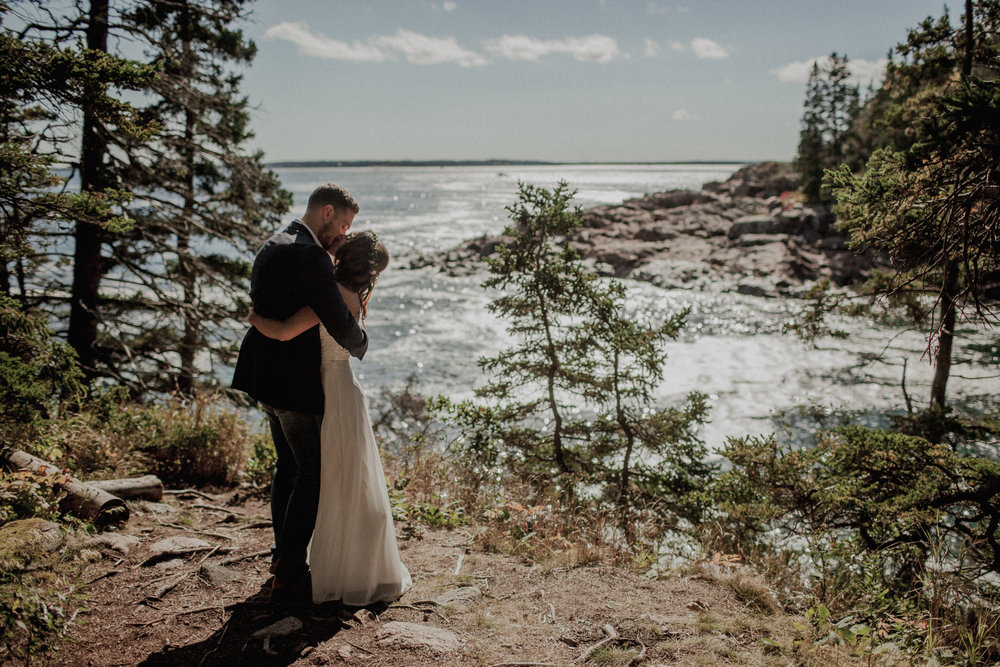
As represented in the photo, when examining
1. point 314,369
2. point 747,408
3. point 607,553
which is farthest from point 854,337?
point 314,369

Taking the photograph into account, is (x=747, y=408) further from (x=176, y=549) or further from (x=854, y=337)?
(x=176, y=549)

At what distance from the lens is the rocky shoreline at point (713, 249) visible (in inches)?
1226

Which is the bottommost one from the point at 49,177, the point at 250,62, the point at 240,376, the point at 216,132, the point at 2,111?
the point at 240,376

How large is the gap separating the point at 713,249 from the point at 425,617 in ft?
125

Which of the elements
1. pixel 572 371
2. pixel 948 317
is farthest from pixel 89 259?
pixel 948 317

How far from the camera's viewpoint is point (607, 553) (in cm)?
475

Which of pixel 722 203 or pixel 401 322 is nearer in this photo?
pixel 401 322

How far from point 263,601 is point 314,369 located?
1425 millimetres

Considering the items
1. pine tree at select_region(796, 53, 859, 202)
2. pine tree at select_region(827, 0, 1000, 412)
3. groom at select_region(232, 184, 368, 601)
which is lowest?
groom at select_region(232, 184, 368, 601)

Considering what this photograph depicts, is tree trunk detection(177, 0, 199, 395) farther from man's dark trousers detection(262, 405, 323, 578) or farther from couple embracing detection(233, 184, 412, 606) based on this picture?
couple embracing detection(233, 184, 412, 606)

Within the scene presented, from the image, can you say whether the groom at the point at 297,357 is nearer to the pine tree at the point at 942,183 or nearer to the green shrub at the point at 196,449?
the green shrub at the point at 196,449

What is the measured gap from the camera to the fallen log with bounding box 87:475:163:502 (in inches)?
194

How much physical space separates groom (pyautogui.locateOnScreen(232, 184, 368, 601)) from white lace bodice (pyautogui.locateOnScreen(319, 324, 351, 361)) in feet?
0.14

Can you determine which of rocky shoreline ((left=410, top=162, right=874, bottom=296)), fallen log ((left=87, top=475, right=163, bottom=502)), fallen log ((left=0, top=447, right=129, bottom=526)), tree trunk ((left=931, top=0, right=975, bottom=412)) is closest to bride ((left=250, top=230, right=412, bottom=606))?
fallen log ((left=0, top=447, right=129, bottom=526))
